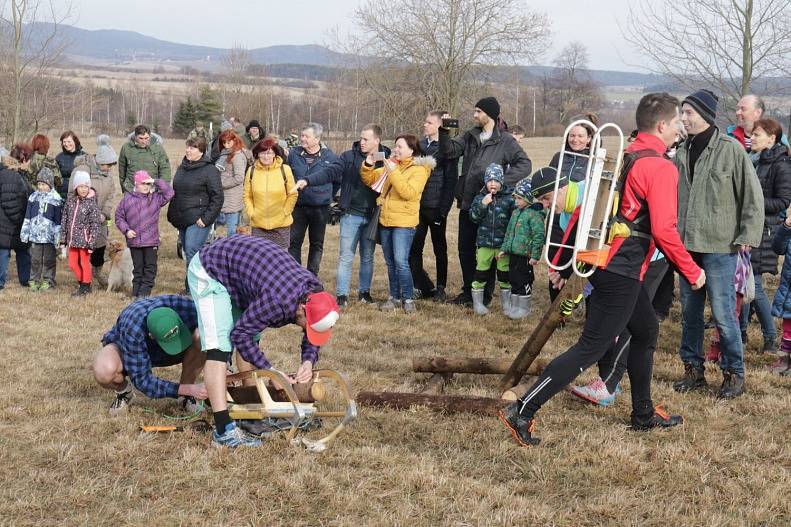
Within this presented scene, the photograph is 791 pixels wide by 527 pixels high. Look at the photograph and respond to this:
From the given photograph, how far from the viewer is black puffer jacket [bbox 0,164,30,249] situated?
33.9 ft

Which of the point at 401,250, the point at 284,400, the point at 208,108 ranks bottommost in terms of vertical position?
the point at 284,400

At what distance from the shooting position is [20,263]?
34.8 feet

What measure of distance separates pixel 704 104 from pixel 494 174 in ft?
10.0

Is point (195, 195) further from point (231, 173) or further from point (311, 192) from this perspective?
point (231, 173)

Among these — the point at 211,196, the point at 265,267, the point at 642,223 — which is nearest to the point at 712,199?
the point at 642,223

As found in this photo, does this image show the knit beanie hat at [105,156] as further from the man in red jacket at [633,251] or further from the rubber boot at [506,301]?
the man in red jacket at [633,251]

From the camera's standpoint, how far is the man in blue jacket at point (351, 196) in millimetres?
9500

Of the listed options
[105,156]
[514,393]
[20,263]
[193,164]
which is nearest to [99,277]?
[20,263]

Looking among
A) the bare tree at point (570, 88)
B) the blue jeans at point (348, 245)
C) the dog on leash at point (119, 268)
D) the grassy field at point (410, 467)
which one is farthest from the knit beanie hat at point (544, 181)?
the bare tree at point (570, 88)

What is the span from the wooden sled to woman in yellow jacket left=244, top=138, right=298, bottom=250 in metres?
4.30

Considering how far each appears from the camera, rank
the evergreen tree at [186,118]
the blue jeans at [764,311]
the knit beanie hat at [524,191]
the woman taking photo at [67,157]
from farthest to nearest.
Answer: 1. the evergreen tree at [186,118]
2. the woman taking photo at [67,157]
3. the knit beanie hat at [524,191]
4. the blue jeans at [764,311]

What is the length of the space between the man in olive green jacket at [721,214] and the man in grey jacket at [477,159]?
9.12 ft

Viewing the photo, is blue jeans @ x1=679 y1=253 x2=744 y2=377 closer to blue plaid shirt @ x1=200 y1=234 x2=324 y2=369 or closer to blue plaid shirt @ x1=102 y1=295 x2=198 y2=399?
blue plaid shirt @ x1=200 y1=234 x2=324 y2=369

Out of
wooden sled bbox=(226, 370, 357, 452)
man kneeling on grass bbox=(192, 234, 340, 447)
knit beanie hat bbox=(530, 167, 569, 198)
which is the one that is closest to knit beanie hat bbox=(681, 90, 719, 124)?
knit beanie hat bbox=(530, 167, 569, 198)
